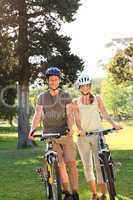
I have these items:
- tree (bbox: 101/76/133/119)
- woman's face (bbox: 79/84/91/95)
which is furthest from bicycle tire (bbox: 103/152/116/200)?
tree (bbox: 101/76/133/119)

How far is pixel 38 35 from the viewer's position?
34594 millimetres

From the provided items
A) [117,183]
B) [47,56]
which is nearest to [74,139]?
[117,183]

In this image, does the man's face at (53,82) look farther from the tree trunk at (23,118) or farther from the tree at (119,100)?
the tree at (119,100)

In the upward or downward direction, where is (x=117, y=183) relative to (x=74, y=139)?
downward

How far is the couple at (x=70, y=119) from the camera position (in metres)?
9.42

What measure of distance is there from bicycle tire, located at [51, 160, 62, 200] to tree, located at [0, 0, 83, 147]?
24943mm

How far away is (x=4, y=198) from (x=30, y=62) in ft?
75.4

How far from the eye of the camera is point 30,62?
34406mm

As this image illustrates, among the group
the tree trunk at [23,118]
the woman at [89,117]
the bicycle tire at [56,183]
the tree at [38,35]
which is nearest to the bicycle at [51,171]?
the bicycle tire at [56,183]

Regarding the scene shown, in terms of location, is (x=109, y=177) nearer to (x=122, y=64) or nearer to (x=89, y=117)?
(x=89, y=117)

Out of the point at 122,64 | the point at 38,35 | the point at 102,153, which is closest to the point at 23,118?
the point at 38,35

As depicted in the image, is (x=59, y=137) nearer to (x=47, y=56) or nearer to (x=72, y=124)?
(x=72, y=124)

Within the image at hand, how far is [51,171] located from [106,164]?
34.2 inches

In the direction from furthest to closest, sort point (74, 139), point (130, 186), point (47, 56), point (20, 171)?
point (47, 56)
point (20, 171)
point (130, 186)
point (74, 139)
